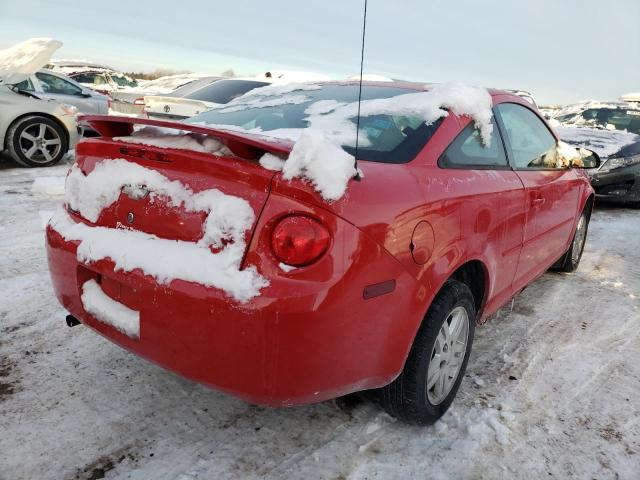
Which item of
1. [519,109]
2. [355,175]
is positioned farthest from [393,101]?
[519,109]

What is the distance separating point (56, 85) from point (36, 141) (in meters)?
1.85

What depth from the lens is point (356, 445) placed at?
6.84 feet

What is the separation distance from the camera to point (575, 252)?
4398 millimetres

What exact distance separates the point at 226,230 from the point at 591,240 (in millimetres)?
5195

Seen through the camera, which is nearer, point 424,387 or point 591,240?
point 424,387

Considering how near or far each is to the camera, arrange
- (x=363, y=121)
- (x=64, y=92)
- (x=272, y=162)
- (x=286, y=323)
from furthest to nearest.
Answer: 1. (x=64, y=92)
2. (x=363, y=121)
3. (x=272, y=162)
4. (x=286, y=323)

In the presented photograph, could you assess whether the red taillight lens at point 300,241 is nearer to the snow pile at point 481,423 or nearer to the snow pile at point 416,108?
the snow pile at point 416,108

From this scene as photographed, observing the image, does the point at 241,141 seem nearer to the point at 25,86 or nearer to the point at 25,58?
the point at 25,58

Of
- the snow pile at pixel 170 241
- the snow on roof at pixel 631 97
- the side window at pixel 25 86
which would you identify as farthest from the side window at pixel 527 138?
the snow on roof at pixel 631 97

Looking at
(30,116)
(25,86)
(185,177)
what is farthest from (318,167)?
(25,86)

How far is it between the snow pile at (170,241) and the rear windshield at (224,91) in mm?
5965

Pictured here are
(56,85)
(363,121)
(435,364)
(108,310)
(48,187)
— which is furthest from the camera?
(56,85)

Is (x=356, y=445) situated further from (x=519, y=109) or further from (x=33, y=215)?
(x=33, y=215)

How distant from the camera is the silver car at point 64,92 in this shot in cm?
841
